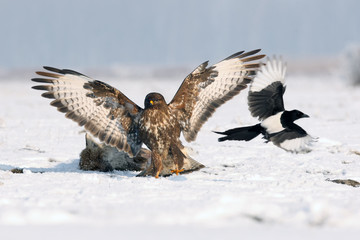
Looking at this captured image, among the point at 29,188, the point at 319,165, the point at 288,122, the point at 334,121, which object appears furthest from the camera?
the point at 334,121

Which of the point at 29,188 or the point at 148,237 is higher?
the point at 29,188

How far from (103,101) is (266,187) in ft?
8.19

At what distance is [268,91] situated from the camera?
23.3 ft

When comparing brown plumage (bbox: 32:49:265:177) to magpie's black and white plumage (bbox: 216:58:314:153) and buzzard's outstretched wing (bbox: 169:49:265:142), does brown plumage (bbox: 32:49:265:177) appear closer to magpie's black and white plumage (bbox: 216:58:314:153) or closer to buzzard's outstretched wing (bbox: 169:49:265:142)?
buzzard's outstretched wing (bbox: 169:49:265:142)

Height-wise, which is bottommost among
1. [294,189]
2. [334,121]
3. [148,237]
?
[148,237]

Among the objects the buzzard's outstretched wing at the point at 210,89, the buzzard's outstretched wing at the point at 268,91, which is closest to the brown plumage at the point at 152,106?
the buzzard's outstretched wing at the point at 210,89

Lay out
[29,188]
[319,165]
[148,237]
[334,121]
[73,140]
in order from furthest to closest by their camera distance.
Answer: [334,121] < [73,140] < [319,165] < [29,188] < [148,237]

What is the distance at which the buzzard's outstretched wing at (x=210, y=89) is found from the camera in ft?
24.1

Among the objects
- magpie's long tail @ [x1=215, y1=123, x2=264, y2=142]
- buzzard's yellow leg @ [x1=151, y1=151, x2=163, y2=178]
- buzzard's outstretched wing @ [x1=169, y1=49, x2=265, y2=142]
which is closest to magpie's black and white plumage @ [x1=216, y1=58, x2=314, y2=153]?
magpie's long tail @ [x1=215, y1=123, x2=264, y2=142]

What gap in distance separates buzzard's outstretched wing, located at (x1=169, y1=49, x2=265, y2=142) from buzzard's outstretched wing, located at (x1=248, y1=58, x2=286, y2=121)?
249mm

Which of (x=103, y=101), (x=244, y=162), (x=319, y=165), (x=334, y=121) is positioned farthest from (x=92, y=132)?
(x=334, y=121)

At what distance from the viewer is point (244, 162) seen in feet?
27.4

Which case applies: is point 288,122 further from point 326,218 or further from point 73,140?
point 73,140

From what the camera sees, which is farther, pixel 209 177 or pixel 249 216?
pixel 209 177
